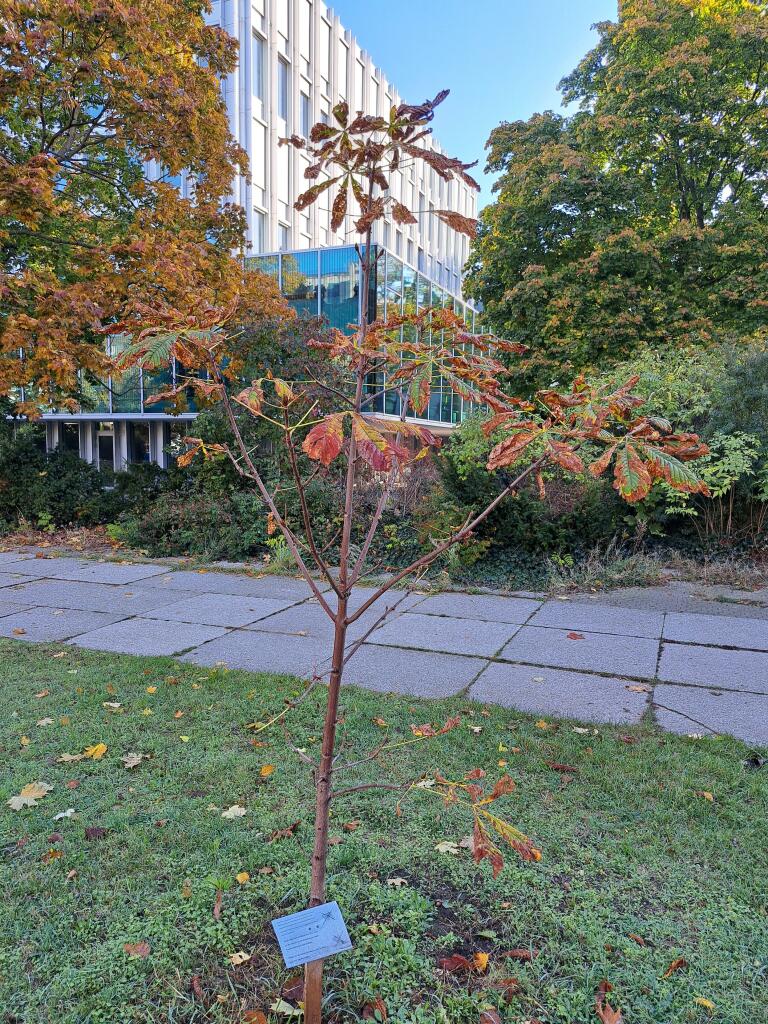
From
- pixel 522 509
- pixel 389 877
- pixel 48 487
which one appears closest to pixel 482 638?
pixel 522 509

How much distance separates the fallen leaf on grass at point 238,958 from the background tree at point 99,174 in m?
5.23

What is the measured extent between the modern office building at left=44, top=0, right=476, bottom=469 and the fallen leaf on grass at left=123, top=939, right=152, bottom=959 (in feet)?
51.1

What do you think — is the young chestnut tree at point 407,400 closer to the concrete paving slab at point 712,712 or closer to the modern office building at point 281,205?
the concrete paving slab at point 712,712

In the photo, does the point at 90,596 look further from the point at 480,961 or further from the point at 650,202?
the point at 650,202

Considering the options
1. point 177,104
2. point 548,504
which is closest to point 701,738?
point 548,504

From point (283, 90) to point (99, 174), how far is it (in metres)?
20.3

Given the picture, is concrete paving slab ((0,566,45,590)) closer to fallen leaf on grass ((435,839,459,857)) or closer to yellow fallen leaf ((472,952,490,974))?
fallen leaf on grass ((435,839,459,857))

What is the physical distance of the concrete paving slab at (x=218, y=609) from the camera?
6060mm

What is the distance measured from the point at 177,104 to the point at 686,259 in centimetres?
1166

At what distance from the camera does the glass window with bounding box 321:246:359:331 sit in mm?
19297

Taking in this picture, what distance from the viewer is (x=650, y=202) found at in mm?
15523

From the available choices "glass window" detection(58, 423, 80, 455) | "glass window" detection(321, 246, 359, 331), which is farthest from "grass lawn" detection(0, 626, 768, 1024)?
"glass window" detection(58, 423, 80, 455)

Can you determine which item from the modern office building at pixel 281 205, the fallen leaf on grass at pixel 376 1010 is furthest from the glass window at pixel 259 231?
the fallen leaf on grass at pixel 376 1010

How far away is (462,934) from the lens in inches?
83.3
